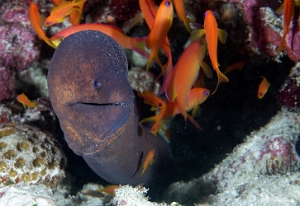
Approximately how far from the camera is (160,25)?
302 centimetres

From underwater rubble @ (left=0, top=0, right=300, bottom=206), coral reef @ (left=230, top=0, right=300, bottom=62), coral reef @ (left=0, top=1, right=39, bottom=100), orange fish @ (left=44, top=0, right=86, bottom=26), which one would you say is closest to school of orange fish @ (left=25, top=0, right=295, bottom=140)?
orange fish @ (left=44, top=0, right=86, bottom=26)

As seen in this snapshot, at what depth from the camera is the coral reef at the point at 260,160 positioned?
146 inches

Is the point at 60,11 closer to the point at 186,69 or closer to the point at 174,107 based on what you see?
the point at 186,69

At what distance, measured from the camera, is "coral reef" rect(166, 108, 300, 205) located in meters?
3.70

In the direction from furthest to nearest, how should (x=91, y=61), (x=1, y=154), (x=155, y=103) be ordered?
(x=155, y=103) → (x=1, y=154) → (x=91, y=61)

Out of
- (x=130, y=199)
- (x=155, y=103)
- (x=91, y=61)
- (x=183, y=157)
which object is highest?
(x=91, y=61)

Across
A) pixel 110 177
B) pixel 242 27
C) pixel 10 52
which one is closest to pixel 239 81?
pixel 242 27

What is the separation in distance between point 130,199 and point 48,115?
2597mm

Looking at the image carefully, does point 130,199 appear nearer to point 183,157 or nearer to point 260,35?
point 260,35

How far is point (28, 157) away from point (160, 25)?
2174mm

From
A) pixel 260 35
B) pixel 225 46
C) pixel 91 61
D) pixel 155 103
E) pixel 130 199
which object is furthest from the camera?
pixel 225 46

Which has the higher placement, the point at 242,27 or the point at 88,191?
the point at 242,27

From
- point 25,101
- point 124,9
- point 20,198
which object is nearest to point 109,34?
point 124,9

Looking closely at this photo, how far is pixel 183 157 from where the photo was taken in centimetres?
548
